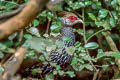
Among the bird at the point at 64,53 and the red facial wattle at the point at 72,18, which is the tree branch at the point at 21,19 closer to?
the bird at the point at 64,53

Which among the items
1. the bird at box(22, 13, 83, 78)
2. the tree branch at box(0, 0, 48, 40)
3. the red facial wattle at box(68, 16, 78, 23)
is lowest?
the bird at box(22, 13, 83, 78)

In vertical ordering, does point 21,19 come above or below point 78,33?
above

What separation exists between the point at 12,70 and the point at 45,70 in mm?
1684

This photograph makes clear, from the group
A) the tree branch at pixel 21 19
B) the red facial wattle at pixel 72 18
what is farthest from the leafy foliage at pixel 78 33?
the tree branch at pixel 21 19

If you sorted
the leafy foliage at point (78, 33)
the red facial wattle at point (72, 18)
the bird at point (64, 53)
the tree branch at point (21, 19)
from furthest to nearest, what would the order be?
the red facial wattle at point (72, 18) < the bird at point (64, 53) < the leafy foliage at point (78, 33) < the tree branch at point (21, 19)

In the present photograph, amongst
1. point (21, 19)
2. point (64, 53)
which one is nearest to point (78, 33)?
point (64, 53)

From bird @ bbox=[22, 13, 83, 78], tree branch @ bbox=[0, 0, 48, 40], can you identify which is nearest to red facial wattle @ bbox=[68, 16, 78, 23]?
bird @ bbox=[22, 13, 83, 78]

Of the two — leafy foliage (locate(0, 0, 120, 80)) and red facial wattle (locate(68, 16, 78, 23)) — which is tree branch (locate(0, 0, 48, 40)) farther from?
red facial wattle (locate(68, 16, 78, 23))

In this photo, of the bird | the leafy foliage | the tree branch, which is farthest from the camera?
the bird

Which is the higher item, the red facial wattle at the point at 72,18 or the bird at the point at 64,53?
the red facial wattle at the point at 72,18

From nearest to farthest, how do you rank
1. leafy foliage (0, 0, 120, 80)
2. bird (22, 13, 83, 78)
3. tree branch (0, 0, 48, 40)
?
tree branch (0, 0, 48, 40) → leafy foliage (0, 0, 120, 80) → bird (22, 13, 83, 78)

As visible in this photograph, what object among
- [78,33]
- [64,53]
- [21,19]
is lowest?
[64,53]

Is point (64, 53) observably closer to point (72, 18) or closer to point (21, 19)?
point (72, 18)

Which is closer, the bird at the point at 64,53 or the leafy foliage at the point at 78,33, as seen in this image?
the leafy foliage at the point at 78,33
